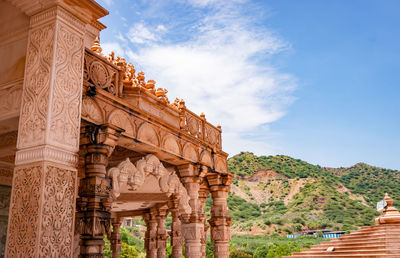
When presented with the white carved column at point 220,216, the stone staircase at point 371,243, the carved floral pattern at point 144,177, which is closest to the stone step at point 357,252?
the stone staircase at point 371,243

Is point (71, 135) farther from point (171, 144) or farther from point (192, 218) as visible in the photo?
point (192, 218)

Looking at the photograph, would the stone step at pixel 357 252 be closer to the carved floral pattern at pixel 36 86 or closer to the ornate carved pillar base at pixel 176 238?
the ornate carved pillar base at pixel 176 238

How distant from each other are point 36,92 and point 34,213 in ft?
4.88

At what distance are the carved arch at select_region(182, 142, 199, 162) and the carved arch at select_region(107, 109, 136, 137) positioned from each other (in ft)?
6.24

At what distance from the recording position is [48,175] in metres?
4.09

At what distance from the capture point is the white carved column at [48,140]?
157 inches

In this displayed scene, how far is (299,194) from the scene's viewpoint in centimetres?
7950

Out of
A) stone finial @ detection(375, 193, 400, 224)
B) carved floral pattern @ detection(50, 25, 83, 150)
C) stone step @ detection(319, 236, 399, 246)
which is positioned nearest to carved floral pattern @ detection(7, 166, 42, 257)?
carved floral pattern @ detection(50, 25, 83, 150)

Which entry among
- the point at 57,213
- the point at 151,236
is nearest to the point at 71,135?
the point at 57,213

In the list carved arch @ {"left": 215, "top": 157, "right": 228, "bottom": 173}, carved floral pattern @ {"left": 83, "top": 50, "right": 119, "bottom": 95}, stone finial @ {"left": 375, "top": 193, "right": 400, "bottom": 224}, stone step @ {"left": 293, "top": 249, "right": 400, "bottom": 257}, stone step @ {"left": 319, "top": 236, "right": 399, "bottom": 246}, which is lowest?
stone step @ {"left": 293, "top": 249, "right": 400, "bottom": 257}

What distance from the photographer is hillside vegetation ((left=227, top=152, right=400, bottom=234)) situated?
6119 centimetres

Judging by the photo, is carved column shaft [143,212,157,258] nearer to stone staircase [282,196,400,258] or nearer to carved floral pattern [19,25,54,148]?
stone staircase [282,196,400,258]

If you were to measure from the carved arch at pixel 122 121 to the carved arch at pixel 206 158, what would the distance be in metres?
2.73

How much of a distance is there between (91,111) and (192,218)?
12.8 ft
